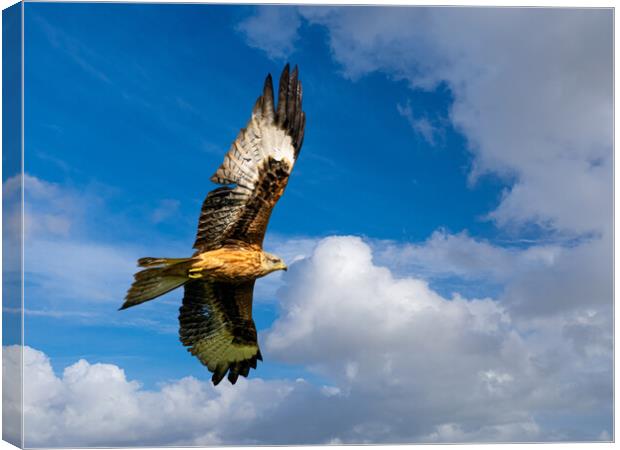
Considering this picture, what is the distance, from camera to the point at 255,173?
376 inches

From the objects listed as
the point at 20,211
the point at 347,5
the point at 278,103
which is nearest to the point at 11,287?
the point at 20,211

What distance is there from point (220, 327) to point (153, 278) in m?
1.20

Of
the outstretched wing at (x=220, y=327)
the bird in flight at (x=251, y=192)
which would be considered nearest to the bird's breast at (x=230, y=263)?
the bird in flight at (x=251, y=192)

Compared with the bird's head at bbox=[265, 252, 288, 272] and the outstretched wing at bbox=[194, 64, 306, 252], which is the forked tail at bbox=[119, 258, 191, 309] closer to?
the outstretched wing at bbox=[194, 64, 306, 252]

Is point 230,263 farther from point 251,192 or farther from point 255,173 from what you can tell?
point 255,173

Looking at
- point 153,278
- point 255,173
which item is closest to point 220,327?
point 153,278

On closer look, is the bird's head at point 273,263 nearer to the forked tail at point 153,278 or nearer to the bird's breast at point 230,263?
the bird's breast at point 230,263

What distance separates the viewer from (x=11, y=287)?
393 inches

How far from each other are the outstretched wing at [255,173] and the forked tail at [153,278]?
44 cm

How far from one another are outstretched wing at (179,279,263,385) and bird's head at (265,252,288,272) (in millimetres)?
390

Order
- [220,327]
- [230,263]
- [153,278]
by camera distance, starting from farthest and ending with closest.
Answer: [220,327] < [230,263] < [153,278]

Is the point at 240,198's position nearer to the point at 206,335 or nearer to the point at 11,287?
the point at 206,335

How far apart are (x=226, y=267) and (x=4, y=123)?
267 centimetres

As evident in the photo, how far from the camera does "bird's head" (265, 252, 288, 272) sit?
31.1 ft
